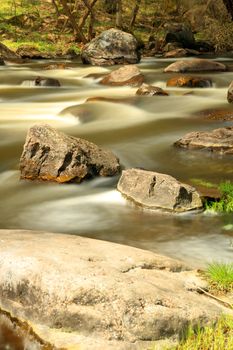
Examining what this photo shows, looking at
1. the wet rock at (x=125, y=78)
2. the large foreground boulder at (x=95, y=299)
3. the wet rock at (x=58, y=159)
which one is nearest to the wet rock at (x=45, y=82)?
the wet rock at (x=125, y=78)

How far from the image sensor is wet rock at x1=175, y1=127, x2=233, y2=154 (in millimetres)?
9348

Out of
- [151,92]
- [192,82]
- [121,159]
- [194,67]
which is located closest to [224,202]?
[121,159]

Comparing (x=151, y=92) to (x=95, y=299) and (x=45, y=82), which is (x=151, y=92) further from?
(x=95, y=299)

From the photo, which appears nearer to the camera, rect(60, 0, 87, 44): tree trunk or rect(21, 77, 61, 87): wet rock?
rect(21, 77, 61, 87): wet rock

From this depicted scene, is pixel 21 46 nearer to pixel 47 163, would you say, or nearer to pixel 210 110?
pixel 210 110

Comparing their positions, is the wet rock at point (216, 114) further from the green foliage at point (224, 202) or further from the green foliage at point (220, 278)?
the green foliage at point (220, 278)

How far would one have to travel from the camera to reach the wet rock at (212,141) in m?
9.35

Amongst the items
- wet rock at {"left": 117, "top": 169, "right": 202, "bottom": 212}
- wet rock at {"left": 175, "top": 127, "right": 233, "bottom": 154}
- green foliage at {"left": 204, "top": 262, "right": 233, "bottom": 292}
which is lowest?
wet rock at {"left": 175, "top": 127, "right": 233, "bottom": 154}

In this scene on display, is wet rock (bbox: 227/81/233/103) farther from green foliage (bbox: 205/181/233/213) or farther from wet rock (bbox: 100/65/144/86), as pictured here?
green foliage (bbox: 205/181/233/213)

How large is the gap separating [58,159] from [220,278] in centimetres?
405

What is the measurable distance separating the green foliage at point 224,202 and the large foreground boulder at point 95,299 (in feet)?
8.47

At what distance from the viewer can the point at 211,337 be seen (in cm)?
358

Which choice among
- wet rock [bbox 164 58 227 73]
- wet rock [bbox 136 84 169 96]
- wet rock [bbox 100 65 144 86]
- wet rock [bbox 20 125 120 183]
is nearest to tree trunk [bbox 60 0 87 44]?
wet rock [bbox 164 58 227 73]

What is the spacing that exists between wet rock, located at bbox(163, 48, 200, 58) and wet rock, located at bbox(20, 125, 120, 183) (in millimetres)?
21491
